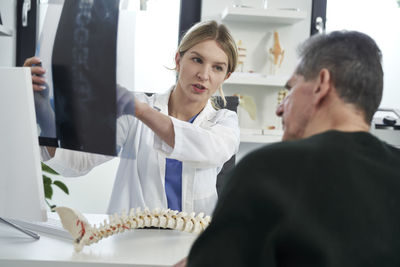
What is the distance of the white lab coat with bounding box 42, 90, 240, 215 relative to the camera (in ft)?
4.89

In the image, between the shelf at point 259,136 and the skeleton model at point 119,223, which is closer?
the skeleton model at point 119,223

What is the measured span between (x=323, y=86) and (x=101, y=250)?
1.97 ft

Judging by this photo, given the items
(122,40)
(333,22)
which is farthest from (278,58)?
(122,40)

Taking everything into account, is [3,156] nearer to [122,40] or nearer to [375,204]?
[122,40]

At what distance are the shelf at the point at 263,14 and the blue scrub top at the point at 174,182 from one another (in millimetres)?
1560

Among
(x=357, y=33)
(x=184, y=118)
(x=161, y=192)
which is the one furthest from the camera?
(x=184, y=118)

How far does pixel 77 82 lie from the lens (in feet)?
3.57

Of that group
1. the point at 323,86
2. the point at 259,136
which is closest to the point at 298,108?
the point at 323,86

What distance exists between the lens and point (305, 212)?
0.60 m

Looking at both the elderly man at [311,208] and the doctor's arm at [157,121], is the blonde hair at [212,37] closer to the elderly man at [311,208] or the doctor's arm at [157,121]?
the doctor's arm at [157,121]

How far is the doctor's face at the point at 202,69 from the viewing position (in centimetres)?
177

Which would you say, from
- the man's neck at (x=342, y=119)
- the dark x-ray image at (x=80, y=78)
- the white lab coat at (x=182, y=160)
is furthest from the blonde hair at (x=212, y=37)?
the man's neck at (x=342, y=119)

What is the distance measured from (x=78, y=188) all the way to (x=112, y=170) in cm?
27

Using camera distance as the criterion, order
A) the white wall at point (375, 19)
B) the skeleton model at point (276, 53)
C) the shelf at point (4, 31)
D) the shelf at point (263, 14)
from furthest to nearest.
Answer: the white wall at point (375, 19) → the skeleton model at point (276, 53) → the shelf at point (263, 14) → the shelf at point (4, 31)
